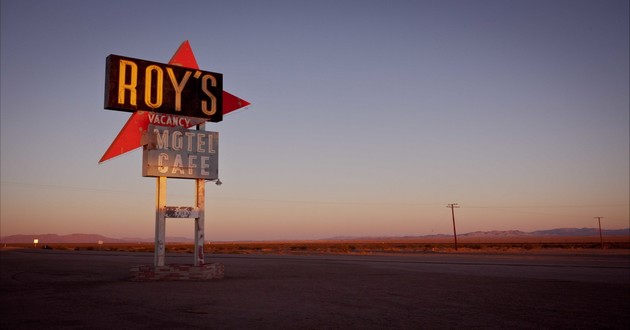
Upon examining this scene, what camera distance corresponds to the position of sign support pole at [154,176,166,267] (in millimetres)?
17547

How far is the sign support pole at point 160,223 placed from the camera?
691 inches

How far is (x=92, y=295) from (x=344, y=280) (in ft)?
28.7

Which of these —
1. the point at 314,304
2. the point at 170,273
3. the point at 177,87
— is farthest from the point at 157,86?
the point at 314,304

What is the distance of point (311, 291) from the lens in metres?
14.6

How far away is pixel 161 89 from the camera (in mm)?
18484

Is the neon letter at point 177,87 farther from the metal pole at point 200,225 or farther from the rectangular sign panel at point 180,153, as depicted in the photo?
the metal pole at point 200,225

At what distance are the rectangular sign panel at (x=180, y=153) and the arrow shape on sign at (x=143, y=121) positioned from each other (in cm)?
37

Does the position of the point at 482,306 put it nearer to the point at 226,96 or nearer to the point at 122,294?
the point at 122,294

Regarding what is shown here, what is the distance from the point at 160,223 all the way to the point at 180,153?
2.75 meters

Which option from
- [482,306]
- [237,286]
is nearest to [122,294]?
[237,286]

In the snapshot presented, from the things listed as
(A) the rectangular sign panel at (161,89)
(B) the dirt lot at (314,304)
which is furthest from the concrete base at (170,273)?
(A) the rectangular sign panel at (161,89)

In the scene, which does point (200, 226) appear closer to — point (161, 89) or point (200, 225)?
point (200, 225)

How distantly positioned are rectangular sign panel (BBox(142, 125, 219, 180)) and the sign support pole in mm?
539

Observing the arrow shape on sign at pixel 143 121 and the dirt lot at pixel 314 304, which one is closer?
the dirt lot at pixel 314 304
